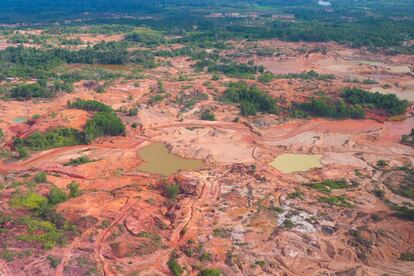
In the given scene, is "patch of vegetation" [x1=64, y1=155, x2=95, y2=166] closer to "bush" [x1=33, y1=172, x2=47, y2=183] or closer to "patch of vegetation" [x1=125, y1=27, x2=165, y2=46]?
"bush" [x1=33, y1=172, x2=47, y2=183]

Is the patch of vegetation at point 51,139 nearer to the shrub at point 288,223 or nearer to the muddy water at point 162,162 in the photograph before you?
the muddy water at point 162,162

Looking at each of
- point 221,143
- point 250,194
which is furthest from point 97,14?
point 250,194

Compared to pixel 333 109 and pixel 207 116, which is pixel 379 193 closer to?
pixel 333 109

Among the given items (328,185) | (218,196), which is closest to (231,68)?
(328,185)

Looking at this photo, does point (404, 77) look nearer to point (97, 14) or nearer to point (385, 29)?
point (385, 29)

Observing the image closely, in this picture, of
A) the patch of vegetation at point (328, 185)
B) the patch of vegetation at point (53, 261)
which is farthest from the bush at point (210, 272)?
the patch of vegetation at point (328, 185)

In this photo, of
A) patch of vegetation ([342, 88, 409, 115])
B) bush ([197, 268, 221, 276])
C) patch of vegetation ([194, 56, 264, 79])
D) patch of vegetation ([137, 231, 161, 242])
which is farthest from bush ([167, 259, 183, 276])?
patch of vegetation ([194, 56, 264, 79])
